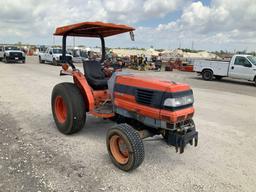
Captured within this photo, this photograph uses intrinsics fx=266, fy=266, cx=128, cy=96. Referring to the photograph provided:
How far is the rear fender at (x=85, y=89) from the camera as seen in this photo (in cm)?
495

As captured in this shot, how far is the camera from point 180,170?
160 inches

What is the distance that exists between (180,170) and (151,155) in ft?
2.11

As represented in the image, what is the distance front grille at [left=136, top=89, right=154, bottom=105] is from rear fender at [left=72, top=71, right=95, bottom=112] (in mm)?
1132

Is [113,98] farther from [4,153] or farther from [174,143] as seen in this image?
[4,153]

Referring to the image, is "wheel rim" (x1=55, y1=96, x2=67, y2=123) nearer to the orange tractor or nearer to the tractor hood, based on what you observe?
the orange tractor

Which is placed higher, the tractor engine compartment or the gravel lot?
the tractor engine compartment

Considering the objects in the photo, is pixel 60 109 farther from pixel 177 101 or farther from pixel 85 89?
pixel 177 101

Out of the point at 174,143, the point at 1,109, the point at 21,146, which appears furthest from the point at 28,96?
the point at 174,143

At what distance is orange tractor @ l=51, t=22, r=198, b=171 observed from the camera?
3838mm

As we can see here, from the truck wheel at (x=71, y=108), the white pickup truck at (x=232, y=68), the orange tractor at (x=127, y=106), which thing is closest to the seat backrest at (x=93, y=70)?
the orange tractor at (x=127, y=106)

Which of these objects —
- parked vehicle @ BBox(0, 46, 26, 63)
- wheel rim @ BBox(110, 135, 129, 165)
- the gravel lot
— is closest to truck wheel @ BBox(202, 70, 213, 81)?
the gravel lot

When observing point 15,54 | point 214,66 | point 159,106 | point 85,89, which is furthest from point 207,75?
point 15,54

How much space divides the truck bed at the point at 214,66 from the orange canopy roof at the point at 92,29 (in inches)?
487

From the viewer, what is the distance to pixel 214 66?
56.3 ft
